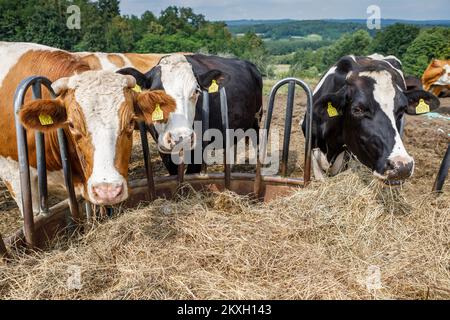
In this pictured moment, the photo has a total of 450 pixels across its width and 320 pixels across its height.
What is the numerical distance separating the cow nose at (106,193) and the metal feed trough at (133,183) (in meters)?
0.42

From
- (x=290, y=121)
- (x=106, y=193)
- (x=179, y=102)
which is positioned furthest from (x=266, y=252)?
(x=179, y=102)

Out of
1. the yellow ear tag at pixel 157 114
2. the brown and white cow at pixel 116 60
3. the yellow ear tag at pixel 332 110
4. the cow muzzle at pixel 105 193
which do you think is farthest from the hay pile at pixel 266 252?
the brown and white cow at pixel 116 60

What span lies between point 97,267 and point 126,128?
2.69ft

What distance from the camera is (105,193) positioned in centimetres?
224

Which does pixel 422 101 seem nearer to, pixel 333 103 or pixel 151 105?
pixel 333 103

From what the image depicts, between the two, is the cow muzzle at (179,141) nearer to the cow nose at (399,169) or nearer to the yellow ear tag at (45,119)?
the yellow ear tag at (45,119)

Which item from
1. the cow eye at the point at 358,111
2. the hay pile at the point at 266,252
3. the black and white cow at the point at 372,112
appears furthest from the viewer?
the cow eye at the point at 358,111

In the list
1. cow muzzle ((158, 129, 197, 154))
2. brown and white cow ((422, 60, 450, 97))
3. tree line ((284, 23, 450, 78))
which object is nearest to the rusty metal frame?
cow muzzle ((158, 129, 197, 154))

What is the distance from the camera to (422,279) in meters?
2.28

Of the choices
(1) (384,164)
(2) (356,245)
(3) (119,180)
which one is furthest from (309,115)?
(3) (119,180)

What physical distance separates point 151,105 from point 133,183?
74 centimetres

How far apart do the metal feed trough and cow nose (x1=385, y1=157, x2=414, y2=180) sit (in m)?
0.68

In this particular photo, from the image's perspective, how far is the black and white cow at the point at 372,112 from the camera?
3.00 meters
